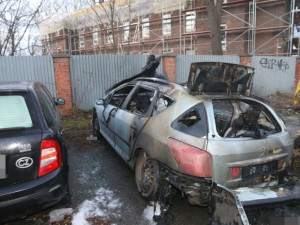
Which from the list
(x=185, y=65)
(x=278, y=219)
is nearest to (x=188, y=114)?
(x=278, y=219)

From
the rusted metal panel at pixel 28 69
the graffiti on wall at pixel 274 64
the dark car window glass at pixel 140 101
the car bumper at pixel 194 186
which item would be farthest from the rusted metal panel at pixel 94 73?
the graffiti on wall at pixel 274 64

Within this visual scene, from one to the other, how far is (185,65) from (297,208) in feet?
29.3

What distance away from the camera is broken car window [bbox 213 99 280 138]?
9.79 feet

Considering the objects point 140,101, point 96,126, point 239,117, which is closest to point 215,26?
point 96,126

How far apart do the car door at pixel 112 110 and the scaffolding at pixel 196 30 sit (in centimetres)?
1206

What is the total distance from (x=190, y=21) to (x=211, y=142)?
1920 centimetres

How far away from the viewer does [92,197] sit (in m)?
3.26

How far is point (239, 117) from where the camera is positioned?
3.11 meters

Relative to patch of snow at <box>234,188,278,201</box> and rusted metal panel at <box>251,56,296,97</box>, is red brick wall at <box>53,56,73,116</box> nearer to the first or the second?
patch of snow at <box>234,188,278,201</box>

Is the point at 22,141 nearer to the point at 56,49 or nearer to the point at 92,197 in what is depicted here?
the point at 92,197

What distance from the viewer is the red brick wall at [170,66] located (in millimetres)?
10048

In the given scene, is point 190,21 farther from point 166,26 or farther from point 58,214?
point 58,214

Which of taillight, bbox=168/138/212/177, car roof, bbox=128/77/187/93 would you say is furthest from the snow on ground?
car roof, bbox=128/77/187/93

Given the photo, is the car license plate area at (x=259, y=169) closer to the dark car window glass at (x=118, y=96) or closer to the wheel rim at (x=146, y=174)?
the wheel rim at (x=146, y=174)
